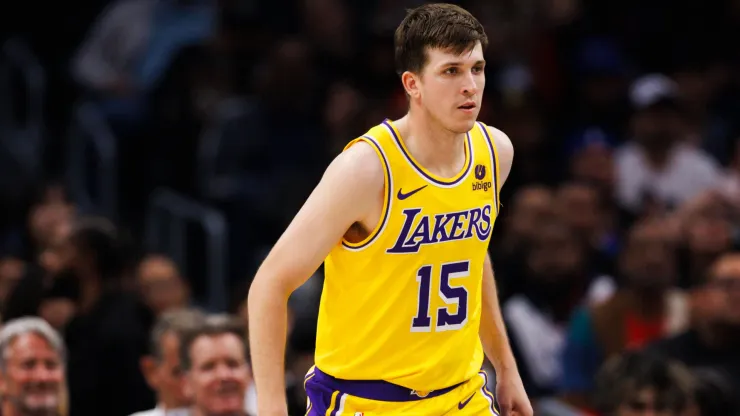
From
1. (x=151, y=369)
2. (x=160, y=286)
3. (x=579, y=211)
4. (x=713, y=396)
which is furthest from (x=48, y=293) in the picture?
(x=713, y=396)

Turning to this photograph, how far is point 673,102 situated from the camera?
1080 centimetres

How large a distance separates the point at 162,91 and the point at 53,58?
216cm

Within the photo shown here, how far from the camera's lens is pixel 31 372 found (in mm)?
6535

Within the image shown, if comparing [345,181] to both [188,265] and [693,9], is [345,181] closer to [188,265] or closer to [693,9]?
[188,265]

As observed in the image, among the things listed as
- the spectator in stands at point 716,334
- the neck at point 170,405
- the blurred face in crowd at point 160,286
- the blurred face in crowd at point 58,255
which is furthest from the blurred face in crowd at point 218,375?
the spectator in stands at point 716,334

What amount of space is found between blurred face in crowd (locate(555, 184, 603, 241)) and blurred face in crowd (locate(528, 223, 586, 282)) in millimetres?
554

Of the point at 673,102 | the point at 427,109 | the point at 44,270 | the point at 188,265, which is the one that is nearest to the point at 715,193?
the point at 673,102

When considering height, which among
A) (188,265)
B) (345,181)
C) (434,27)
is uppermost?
(434,27)

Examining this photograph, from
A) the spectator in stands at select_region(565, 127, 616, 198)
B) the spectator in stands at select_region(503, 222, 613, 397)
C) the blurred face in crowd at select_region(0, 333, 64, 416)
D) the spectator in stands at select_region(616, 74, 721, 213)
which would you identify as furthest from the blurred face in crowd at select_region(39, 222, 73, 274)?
the spectator in stands at select_region(616, 74, 721, 213)

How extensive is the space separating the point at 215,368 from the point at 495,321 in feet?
6.43

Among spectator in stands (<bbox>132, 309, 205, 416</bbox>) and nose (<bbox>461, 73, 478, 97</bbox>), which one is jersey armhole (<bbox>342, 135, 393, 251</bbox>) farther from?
spectator in stands (<bbox>132, 309, 205, 416</bbox>)

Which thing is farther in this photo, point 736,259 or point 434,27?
point 736,259

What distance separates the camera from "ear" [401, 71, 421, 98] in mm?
4395

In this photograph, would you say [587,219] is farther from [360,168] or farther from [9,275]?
[360,168]
